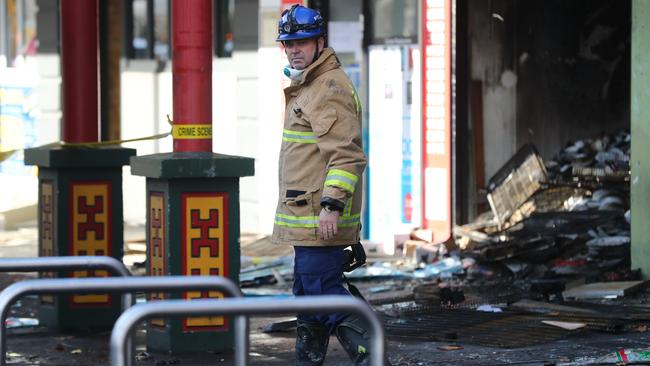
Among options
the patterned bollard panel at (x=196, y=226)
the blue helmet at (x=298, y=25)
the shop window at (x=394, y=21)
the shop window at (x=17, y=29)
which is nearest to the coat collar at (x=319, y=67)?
the blue helmet at (x=298, y=25)

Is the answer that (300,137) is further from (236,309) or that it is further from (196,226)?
(236,309)

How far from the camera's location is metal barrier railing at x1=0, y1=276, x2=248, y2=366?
4336mm

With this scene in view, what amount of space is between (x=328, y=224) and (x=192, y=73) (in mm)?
2163

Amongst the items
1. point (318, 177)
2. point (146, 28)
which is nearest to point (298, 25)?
point (318, 177)

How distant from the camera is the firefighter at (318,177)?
610cm

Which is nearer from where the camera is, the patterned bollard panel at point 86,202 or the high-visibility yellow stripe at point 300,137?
the high-visibility yellow stripe at point 300,137

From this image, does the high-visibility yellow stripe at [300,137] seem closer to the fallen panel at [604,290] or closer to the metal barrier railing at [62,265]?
the metal barrier railing at [62,265]

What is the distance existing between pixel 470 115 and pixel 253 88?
2.66 metres

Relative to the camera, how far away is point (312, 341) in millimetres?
6352

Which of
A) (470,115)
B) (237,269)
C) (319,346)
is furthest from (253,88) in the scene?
(319,346)

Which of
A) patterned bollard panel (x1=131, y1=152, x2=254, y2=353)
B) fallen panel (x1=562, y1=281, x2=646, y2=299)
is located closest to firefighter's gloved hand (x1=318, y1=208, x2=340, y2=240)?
patterned bollard panel (x1=131, y1=152, x2=254, y2=353)

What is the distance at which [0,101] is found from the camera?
18406 millimetres

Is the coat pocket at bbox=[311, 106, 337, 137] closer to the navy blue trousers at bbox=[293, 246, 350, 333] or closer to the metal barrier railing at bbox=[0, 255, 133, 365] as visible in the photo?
the navy blue trousers at bbox=[293, 246, 350, 333]

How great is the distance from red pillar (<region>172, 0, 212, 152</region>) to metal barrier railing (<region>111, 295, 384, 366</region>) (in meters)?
3.99
